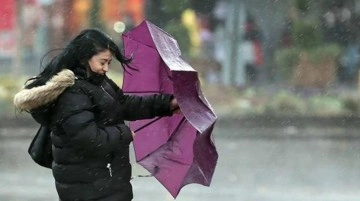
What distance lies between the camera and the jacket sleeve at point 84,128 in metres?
3.86

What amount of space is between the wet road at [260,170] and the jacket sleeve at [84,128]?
4424 mm

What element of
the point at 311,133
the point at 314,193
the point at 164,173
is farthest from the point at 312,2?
the point at 164,173

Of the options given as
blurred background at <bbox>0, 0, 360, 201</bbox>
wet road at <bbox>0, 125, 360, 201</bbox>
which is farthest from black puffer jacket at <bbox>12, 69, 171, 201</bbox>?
blurred background at <bbox>0, 0, 360, 201</bbox>

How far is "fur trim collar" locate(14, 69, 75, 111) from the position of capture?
387 cm

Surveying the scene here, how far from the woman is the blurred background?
8635 mm

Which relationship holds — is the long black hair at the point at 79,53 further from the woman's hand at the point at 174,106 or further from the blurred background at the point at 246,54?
the blurred background at the point at 246,54

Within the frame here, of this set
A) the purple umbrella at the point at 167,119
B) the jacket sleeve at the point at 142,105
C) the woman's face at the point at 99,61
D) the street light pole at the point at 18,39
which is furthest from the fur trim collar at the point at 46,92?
the street light pole at the point at 18,39

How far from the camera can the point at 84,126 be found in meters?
3.86

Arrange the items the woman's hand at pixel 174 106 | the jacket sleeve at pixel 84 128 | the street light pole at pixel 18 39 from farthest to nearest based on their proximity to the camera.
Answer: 1. the street light pole at pixel 18 39
2. the woman's hand at pixel 174 106
3. the jacket sleeve at pixel 84 128

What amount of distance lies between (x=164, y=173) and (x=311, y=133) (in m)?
8.89

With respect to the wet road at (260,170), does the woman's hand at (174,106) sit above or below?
above

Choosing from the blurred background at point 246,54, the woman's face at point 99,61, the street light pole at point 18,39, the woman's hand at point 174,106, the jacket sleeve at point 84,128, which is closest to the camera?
the jacket sleeve at point 84,128

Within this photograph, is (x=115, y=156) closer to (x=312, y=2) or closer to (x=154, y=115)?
(x=154, y=115)

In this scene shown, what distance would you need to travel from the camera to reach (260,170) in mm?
10266
